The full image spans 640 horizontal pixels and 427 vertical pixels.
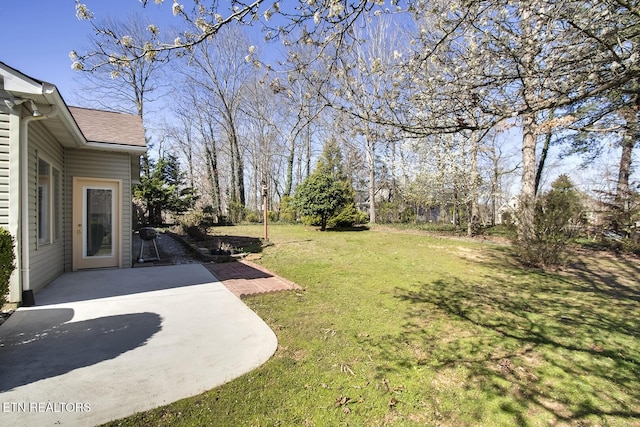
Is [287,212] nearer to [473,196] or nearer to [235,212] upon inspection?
[235,212]

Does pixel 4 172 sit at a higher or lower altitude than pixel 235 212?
higher

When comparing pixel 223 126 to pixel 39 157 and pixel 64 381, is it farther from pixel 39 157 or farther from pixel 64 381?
pixel 64 381

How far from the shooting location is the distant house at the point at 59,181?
3998mm

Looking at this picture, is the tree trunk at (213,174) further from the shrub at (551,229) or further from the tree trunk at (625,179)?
the tree trunk at (625,179)

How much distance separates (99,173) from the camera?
666cm

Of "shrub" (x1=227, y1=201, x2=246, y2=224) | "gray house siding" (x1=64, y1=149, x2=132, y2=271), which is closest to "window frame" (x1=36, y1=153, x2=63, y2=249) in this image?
"gray house siding" (x1=64, y1=149, x2=132, y2=271)

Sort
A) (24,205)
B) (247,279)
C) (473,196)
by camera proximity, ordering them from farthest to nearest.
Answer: (473,196)
(247,279)
(24,205)

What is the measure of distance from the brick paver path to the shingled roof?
3396 millimetres

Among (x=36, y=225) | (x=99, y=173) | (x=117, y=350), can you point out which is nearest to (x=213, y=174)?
(x=99, y=173)

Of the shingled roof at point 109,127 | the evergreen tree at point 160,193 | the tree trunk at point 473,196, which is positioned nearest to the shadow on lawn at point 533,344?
the shingled roof at point 109,127

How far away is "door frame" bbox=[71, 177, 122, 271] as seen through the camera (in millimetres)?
6480

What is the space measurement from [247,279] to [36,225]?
345 centimetres

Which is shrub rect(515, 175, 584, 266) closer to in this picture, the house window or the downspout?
the downspout

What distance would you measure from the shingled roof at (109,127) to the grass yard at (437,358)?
4961 millimetres
